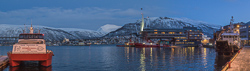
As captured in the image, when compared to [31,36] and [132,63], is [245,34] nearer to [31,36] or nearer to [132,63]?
[132,63]

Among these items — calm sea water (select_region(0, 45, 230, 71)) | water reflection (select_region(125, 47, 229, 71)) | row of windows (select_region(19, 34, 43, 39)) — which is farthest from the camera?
water reflection (select_region(125, 47, 229, 71))

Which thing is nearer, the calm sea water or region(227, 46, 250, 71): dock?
region(227, 46, 250, 71): dock

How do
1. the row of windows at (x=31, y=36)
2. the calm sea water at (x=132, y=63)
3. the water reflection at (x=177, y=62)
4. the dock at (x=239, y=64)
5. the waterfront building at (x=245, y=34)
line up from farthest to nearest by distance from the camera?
the waterfront building at (x=245, y=34) < the water reflection at (x=177, y=62) < the calm sea water at (x=132, y=63) < the row of windows at (x=31, y=36) < the dock at (x=239, y=64)

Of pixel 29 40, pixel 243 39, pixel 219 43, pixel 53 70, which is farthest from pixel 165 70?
pixel 243 39

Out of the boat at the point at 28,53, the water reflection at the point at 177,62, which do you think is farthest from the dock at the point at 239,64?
the boat at the point at 28,53

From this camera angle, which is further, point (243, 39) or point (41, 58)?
point (243, 39)

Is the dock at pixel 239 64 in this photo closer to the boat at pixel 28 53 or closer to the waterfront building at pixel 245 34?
the boat at pixel 28 53

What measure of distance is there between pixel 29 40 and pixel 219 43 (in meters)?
55.0

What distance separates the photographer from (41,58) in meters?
35.2

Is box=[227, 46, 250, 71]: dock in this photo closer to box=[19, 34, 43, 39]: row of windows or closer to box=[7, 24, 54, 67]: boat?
box=[7, 24, 54, 67]: boat

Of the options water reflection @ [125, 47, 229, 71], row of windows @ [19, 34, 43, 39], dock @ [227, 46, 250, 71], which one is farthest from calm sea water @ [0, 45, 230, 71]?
row of windows @ [19, 34, 43, 39]

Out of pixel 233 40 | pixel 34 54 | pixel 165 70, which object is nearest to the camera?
pixel 34 54

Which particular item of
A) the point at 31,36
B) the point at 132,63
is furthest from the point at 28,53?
the point at 132,63

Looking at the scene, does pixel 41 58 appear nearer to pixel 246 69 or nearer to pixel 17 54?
pixel 17 54
